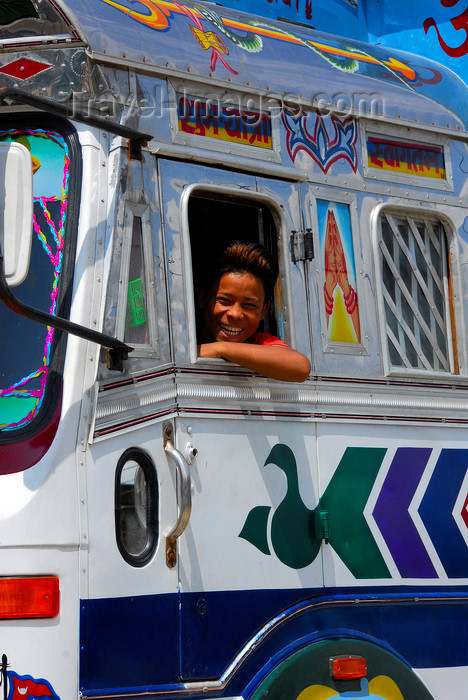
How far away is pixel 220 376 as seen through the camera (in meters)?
3.73

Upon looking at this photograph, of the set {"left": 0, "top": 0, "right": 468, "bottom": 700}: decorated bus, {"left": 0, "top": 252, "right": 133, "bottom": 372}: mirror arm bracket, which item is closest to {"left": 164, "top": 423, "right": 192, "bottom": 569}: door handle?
{"left": 0, "top": 0, "right": 468, "bottom": 700}: decorated bus

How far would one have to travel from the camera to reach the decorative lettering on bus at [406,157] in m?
4.39

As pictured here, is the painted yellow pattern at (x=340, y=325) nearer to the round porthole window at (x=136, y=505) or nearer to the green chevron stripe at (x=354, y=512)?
the green chevron stripe at (x=354, y=512)

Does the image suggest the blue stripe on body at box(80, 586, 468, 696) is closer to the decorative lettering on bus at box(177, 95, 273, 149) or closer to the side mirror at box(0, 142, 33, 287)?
the side mirror at box(0, 142, 33, 287)

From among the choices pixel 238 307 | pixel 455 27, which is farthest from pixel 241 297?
pixel 455 27

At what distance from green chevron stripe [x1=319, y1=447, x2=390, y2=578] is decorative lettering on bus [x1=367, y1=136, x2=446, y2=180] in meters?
1.25

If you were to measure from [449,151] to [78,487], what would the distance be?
2416mm

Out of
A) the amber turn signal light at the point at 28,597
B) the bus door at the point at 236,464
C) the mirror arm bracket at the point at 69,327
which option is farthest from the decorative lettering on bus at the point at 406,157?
the amber turn signal light at the point at 28,597

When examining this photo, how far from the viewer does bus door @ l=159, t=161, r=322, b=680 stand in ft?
11.7

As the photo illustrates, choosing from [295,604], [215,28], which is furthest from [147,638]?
[215,28]

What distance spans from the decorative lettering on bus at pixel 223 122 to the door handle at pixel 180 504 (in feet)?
4.00

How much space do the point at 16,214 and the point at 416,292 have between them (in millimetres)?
2064

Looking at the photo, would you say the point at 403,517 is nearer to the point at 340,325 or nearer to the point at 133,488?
the point at 340,325

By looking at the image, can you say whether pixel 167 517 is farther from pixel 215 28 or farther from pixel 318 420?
pixel 215 28
